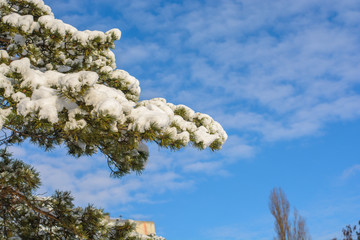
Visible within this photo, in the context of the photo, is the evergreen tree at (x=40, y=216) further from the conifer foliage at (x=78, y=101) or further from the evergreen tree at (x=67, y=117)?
the conifer foliage at (x=78, y=101)

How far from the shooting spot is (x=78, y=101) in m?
4.45

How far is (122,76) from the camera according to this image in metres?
7.45

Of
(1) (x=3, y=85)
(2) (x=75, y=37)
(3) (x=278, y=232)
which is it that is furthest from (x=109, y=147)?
(3) (x=278, y=232)

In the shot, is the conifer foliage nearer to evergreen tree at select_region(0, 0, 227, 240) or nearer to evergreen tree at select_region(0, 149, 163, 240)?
evergreen tree at select_region(0, 0, 227, 240)

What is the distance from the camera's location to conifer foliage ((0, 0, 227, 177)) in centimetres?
432

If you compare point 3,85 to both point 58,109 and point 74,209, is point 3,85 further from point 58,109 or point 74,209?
point 74,209

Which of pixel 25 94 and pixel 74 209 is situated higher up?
pixel 25 94

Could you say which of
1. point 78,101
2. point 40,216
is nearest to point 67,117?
point 78,101

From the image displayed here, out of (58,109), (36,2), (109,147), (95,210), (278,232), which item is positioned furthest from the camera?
(278,232)

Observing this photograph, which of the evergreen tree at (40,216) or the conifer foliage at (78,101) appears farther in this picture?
the evergreen tree at (40,216)

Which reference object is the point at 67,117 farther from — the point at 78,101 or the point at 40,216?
the point at 40,216

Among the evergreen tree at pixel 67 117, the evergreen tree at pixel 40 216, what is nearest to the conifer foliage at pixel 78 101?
the evergreen tree at pixel 67 117

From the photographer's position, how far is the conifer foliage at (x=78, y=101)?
4.32 meters

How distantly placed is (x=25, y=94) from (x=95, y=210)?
96.9 inches
